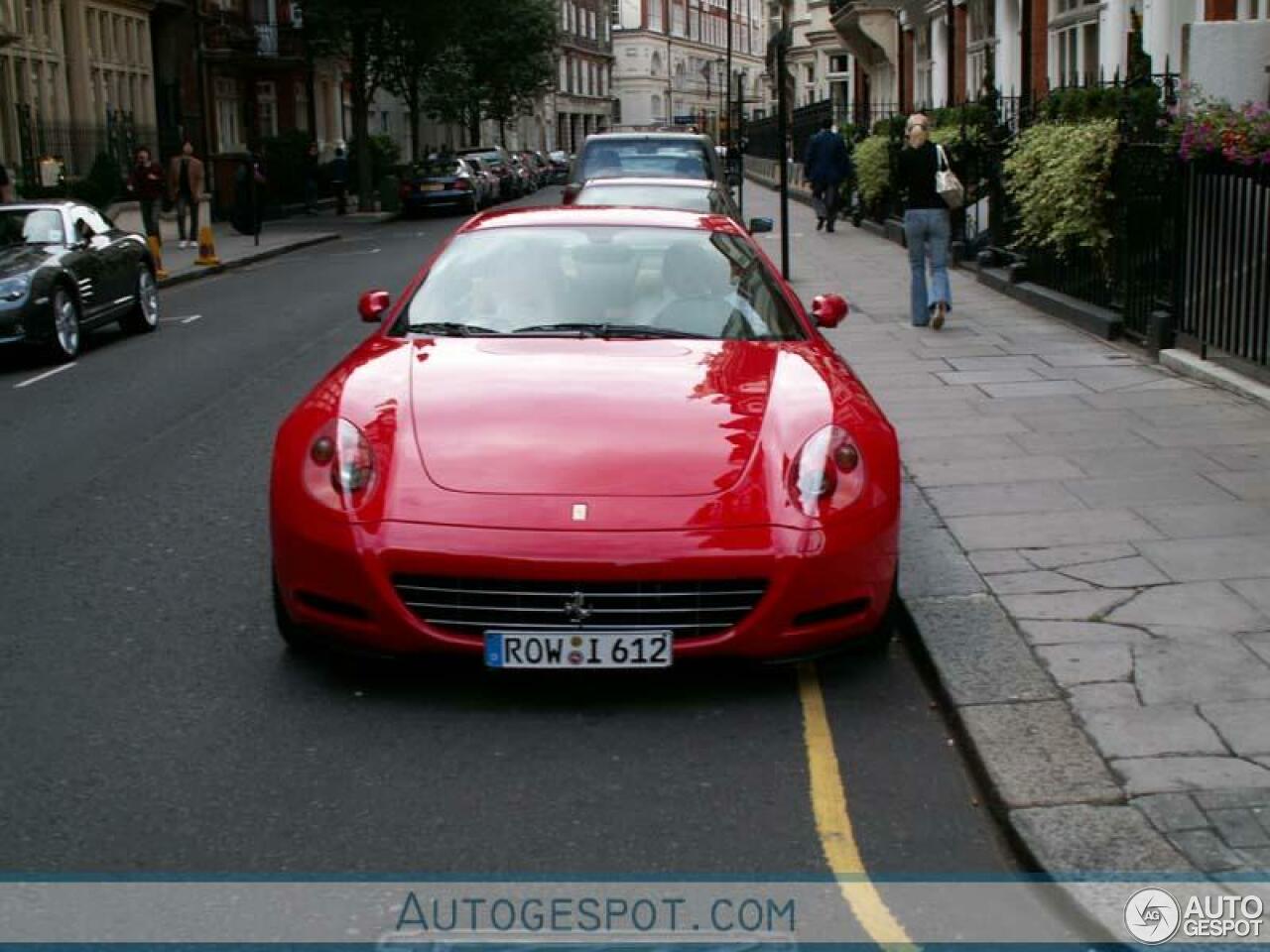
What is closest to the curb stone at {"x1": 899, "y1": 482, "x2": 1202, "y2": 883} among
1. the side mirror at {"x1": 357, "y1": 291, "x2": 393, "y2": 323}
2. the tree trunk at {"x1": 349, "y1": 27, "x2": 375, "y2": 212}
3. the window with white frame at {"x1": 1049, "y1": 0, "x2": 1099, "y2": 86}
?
the side mirror at {"x1": 357, "y1": 291, "x2": 393, "y2": 323}

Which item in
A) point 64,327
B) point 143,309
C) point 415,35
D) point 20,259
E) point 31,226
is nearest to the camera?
point 64,327

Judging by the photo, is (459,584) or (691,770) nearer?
(691,770)

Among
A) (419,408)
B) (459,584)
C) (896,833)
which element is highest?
(419,408)

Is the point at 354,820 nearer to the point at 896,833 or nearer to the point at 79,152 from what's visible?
the point at 896,833

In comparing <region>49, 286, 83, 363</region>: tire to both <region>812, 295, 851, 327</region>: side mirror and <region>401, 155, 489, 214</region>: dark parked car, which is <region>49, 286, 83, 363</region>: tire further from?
<region>401, 155, 489, 214</region>: dark parked car

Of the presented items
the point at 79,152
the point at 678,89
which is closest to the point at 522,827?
the point at 79,152

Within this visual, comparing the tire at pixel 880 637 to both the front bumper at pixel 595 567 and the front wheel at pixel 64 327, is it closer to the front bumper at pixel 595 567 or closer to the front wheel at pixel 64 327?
the front bumper at pixel 595 567

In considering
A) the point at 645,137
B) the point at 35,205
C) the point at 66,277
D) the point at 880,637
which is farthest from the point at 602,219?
the point at 645,137

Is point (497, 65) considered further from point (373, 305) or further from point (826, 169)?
point (373, 305)

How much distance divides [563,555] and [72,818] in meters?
1.55

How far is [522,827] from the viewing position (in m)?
4.26

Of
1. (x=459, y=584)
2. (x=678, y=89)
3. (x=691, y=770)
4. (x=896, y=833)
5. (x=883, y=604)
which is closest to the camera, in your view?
(x=896, y=833)

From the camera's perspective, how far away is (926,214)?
14227mm

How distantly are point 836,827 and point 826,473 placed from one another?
1.36 meters
